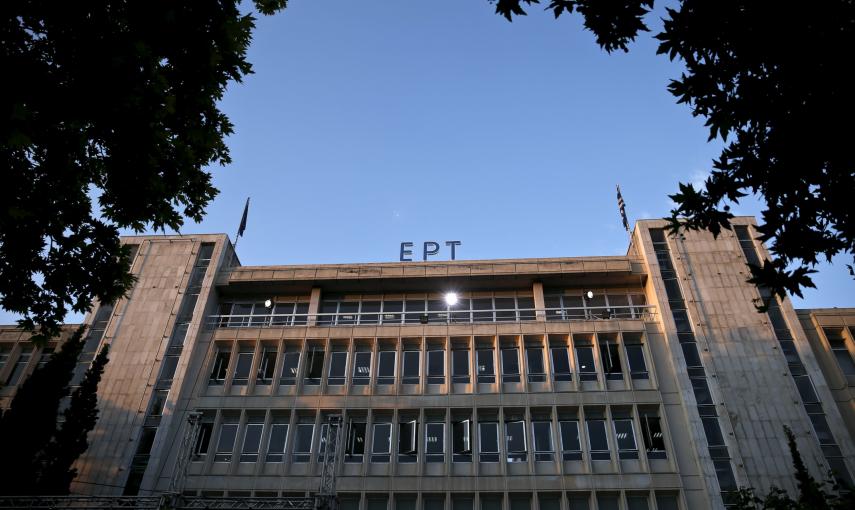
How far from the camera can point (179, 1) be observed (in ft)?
44.8

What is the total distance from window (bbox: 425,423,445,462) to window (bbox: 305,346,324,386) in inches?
285

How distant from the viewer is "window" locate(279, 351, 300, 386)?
34250 mm

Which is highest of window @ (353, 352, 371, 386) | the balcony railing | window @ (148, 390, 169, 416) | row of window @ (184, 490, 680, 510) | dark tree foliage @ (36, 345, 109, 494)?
the balcony railing

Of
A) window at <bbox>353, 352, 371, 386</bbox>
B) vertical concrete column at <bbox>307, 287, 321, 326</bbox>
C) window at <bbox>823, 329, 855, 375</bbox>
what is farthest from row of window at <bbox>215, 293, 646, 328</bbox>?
window at <bbox>823, 329, 855, 375</bbox>

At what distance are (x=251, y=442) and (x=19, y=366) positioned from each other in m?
18.5

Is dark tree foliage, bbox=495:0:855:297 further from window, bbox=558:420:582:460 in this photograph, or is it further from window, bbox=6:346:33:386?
window, bbox=6:346:33:386

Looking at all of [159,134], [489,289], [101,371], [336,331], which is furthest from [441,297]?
[159,134]

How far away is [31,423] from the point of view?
28.2 metres

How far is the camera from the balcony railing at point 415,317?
36688mm

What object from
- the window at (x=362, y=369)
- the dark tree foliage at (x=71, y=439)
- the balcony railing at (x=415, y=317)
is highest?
the balcony railing at (x=415, y=317)

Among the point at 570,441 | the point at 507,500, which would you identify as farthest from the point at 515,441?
the point at 507,500

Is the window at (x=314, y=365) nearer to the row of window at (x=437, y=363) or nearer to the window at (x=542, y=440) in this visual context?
the row of window at (x=437, y=363)

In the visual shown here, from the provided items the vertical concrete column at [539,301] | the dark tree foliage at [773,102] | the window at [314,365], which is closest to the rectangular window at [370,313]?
the window at [314,365]

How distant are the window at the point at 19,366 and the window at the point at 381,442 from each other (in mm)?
24268
